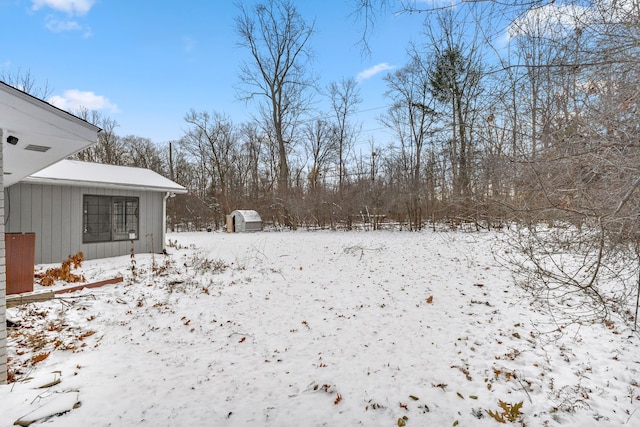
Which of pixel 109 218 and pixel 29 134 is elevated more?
pixel 29 134

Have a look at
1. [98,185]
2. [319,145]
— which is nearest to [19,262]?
[98,185]

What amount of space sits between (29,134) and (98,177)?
549 centimetres

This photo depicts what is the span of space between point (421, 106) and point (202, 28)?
10535mm

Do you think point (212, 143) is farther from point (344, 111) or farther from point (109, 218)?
point (109, 218)

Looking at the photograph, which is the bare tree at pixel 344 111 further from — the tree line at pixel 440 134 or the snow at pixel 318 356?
the snow at pixel 318 356

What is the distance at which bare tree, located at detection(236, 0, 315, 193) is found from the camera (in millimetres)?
17859

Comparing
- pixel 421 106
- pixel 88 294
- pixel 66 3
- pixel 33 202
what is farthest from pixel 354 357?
pixel 421 106

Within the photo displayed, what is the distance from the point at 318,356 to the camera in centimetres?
317

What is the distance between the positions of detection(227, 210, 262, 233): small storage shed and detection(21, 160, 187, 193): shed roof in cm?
675

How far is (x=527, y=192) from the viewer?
3631 millimetres

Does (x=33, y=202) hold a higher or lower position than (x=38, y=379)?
higher

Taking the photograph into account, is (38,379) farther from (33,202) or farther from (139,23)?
(139,23)

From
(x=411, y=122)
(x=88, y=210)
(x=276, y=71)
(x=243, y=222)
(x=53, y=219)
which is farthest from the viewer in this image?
(x=276, y=71)

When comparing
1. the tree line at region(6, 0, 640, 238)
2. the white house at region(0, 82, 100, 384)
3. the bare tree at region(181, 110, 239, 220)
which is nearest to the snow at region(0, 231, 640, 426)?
the white house at region(0, 82, 100, 384)
